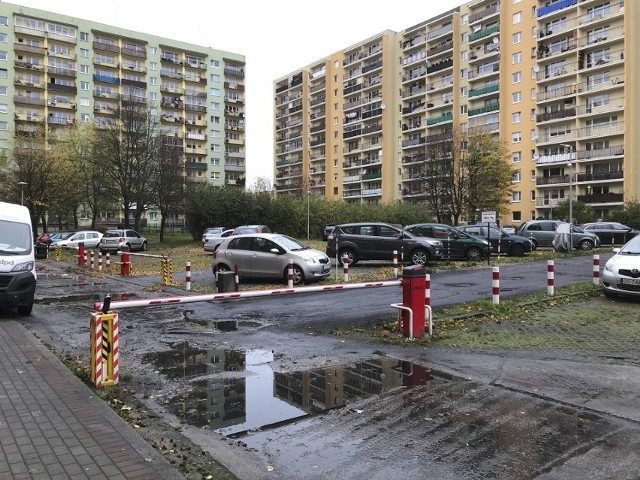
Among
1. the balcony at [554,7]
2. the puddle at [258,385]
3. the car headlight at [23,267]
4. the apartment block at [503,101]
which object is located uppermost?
the balcony at [554,7]

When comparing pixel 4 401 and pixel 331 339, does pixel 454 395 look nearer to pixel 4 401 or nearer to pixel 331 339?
pixel 331 339

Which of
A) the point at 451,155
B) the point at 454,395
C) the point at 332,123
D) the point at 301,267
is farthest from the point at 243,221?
the point at 332,123

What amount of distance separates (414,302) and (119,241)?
32.2m

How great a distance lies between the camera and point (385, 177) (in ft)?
292

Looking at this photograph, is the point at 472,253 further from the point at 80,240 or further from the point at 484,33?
the point at 484,33

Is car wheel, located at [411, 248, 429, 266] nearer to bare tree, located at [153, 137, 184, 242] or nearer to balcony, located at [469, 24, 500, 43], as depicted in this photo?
bare tree, located at [153, 137, 184, 242]

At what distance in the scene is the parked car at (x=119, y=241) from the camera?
36.6m

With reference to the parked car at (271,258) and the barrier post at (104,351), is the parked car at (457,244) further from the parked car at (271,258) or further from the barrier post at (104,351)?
the barrier post at (104,351)

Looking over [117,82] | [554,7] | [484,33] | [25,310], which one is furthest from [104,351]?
[117,82]

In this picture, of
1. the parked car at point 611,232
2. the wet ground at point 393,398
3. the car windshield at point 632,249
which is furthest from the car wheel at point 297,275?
the parked car at point 611,232

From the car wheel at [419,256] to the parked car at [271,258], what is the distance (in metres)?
5.53

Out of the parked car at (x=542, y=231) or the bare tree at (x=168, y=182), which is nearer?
the parked car at (x=542, y=231)

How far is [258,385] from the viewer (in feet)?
20.3

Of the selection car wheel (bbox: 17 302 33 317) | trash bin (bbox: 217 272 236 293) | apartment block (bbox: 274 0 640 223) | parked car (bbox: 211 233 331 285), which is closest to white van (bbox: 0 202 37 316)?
car wheel (bbox: 17 302 33 317)
